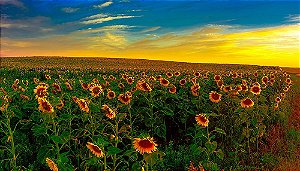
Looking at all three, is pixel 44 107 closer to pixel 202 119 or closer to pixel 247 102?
pixel 202 119

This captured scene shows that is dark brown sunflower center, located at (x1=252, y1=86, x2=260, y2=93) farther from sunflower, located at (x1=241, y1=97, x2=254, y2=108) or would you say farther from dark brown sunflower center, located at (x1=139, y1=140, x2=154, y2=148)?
dark brown sunflower center, located at (x1=139, y1=140, x2=154, y2=148)

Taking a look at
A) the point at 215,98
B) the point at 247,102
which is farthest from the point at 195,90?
the point at 247,102

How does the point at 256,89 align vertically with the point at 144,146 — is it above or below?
above

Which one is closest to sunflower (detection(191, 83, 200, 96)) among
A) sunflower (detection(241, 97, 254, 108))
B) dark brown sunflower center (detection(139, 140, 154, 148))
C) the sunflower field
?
the sunflower field

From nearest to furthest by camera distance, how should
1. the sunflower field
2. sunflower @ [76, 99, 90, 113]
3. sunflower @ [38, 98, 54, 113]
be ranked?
sunflower @ [38, 98, 54, 113]
sunflower @ [76, 99, 90, 113]
the sunflower field

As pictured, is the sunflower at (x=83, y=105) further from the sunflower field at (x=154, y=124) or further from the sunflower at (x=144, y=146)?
the sunflower at (x=144, y=146)

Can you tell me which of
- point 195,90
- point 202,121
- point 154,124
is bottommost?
point 154,124

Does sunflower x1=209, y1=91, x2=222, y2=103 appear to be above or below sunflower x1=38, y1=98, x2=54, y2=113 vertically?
below

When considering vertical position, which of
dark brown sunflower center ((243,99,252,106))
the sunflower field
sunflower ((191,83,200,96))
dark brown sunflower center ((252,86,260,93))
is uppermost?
dark brown sunflower center ((252,86,260,93))

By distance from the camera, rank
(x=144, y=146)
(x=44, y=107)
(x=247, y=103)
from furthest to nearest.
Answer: (x=247, y=103) → (x=44, y=107) → (x=144, y=146)

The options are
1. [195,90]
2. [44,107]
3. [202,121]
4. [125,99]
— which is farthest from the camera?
[195,90]

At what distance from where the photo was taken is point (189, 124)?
34.0ft

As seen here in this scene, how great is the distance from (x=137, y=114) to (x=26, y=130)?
100 inches

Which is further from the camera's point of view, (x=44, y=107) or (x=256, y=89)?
(x=256, y=89)
